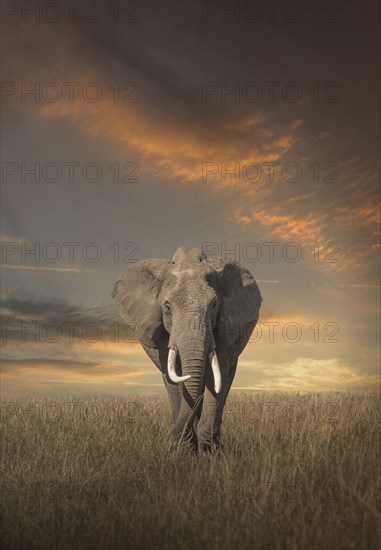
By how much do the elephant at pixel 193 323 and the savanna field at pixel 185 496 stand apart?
2.33 feet

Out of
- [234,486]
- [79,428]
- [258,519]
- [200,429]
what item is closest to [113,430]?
[79,428]

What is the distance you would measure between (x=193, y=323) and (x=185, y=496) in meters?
2.96

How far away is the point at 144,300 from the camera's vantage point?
10961 millimetres

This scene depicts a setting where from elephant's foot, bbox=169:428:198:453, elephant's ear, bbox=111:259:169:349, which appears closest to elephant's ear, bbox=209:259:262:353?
elephant's ear, bbox=111:259:169:349

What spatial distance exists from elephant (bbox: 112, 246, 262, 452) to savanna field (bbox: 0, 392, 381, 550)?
71 centimetres

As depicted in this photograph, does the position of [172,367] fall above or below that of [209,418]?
above

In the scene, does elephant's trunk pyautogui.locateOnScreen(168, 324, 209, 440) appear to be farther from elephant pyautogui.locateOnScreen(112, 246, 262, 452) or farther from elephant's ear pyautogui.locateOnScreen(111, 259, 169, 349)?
elephant's ear pyautogui.locateOnScreen(111, 259, 169, 349)

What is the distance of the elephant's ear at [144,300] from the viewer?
35.1 feet

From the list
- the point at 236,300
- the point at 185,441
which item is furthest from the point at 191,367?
the point at 236,300

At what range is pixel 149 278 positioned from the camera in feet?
36.3

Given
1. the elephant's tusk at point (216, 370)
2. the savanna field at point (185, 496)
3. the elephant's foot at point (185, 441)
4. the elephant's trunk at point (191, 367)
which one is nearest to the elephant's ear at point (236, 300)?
the elephant's tusk at point (216, 370)

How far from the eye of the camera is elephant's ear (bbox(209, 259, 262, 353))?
10.6m

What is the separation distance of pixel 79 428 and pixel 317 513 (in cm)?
747

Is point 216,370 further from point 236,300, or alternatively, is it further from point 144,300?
point 144,300
